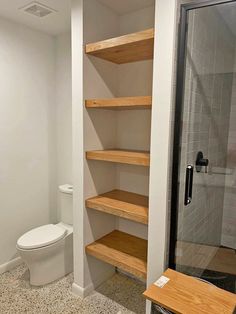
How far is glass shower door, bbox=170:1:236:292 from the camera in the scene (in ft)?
5.12

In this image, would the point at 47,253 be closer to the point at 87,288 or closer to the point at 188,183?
the point at 87,288

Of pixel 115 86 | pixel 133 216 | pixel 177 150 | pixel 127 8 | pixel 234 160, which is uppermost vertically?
pixel 127 8

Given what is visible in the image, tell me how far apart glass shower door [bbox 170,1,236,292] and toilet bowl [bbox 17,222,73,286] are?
1.16 metres

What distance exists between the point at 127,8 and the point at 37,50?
1127 mm

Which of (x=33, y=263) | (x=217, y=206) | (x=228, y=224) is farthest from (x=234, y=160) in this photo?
(x=33, y=263)

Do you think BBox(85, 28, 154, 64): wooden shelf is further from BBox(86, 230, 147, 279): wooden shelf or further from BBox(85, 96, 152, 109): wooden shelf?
BBox(86, 230, 147, 279): wooden shelf

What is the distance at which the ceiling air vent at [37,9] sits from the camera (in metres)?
2.10

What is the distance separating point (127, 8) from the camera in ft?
6.78

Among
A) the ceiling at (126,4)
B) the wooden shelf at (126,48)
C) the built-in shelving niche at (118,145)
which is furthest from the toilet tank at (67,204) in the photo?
the ceiling at (126,4)

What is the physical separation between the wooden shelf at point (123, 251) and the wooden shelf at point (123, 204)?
363 millimetres

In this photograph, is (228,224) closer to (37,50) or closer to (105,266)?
(105,266)

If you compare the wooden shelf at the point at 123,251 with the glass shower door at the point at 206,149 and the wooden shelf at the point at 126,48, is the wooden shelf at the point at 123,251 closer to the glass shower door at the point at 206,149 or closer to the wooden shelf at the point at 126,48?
the glass shower door at the point at 206,149

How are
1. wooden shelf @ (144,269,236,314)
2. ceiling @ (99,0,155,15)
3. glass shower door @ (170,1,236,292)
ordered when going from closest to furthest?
wooden shelf @ (144,269,236,314)
glass shower door @ (170,1,236,292)
ceiling @ (99,0,155,15)

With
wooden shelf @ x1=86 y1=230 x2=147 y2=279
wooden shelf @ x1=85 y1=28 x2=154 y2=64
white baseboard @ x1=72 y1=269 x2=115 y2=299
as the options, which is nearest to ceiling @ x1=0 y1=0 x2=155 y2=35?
Result: wooden shelf @ x1=85 y1=28 x2=154 y2=64
